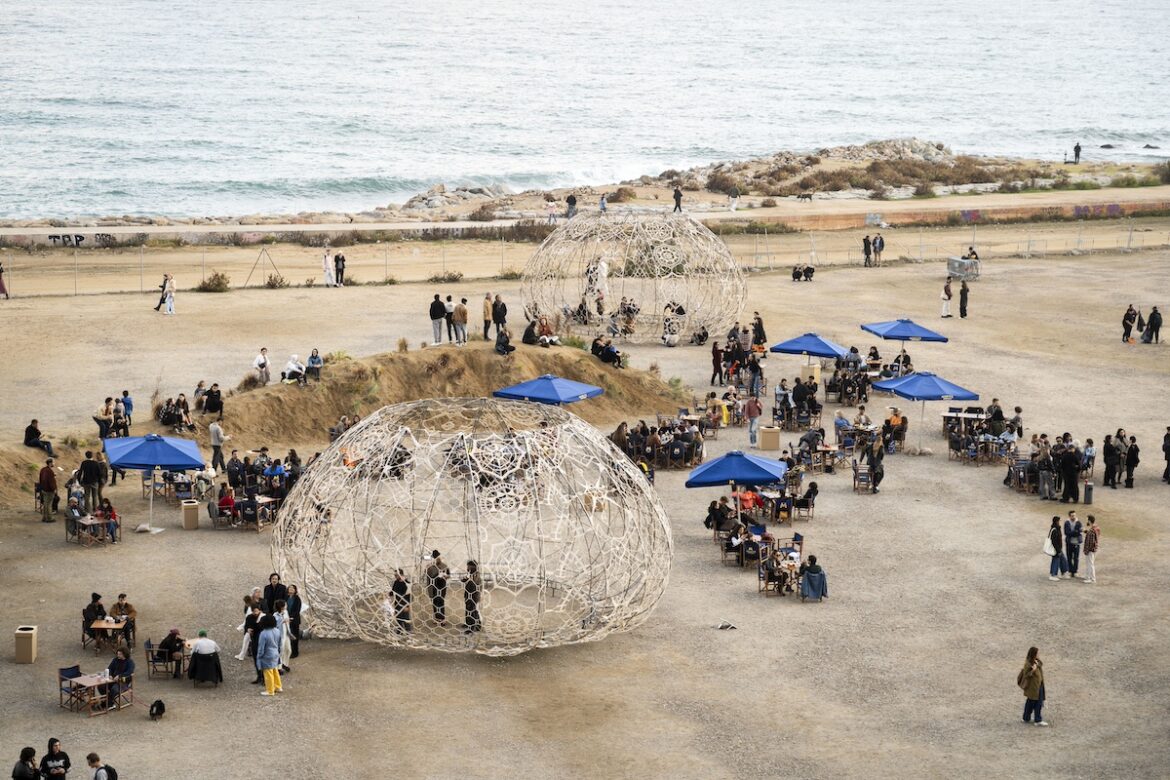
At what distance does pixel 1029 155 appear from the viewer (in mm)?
117375

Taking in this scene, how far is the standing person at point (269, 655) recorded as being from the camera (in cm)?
1958

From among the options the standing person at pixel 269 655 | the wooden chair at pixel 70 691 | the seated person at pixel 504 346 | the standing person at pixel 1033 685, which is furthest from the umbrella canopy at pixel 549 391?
the standing person at pixel 1033 685

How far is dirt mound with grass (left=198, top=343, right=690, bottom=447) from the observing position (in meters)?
32.2

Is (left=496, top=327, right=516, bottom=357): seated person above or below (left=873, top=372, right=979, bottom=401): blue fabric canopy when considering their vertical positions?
above

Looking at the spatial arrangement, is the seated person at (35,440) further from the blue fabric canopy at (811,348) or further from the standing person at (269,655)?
the blue fabric canopy at (811,348)

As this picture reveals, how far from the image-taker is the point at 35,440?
29.0 meters

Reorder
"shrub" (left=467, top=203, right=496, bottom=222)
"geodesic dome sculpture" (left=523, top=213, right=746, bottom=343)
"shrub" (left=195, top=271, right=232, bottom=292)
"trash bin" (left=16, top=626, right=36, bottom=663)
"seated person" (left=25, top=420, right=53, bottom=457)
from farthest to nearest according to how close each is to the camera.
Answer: "shrub" (left=467, top=203, right=496, bottom=222), "shrub" (left=195, top=271, right=232, bottom=292), "geodesic dome sculpture" (left=523, top=213, right=746, bottom=343), "seated person" (left=25, top=420, right=53, bottom=457), "trash bin" (left=16, top=626, right=36, bottom=663)

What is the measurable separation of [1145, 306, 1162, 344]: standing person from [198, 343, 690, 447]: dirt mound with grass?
51.3 ft

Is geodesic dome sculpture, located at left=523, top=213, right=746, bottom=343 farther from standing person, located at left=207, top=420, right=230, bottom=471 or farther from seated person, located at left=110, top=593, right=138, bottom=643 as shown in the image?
seated person, located at left=110, top=593, right=138, bottom=643

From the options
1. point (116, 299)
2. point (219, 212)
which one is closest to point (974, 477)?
point (116, 299)

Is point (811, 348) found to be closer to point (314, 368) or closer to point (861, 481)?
point (861, 481)

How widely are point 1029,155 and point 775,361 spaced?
8475 cm

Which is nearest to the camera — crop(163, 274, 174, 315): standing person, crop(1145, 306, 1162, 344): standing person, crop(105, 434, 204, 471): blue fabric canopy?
crop(105, 434, 204, 471): blue fabric canopy

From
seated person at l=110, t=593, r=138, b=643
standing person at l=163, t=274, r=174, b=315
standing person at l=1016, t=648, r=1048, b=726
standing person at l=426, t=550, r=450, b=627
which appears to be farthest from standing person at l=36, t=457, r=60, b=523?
standing person at l=1016, t=648, r=1048, b=726
